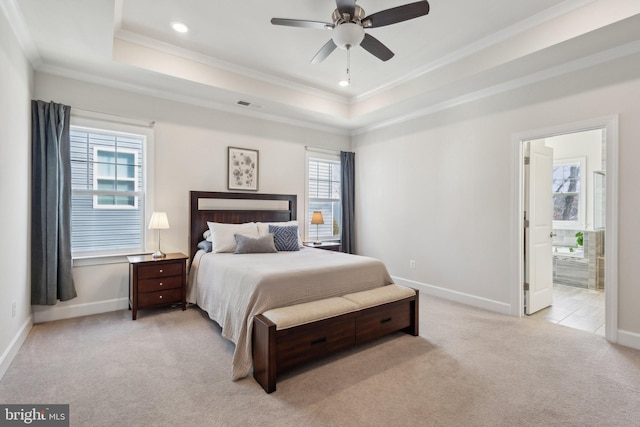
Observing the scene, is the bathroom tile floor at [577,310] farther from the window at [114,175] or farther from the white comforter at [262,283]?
the window at [114,175]

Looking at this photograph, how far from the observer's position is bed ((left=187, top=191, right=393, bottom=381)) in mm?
2467

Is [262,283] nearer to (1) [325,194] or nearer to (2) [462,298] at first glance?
(2) [462,298]

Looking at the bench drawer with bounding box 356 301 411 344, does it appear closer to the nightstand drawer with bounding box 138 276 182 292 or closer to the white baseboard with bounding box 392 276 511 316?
the white baseboard with bounding box 392 276 511 316

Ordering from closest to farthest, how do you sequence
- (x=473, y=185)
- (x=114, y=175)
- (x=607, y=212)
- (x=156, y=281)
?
(x=607, y=212), (x=156, y=281), (x=114, y=175), (x=473, y=185)

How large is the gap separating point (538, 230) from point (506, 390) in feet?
7.98

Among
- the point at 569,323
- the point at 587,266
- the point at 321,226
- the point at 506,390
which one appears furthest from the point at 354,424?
the point at 587,266

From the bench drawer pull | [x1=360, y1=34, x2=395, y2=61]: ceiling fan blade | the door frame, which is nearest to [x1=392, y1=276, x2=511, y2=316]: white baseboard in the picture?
the door frame

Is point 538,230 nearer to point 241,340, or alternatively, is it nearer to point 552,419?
point 552,419

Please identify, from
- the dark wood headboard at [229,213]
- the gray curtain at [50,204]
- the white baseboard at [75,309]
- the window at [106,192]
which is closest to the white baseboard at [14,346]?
the white baseboard at [75,309]

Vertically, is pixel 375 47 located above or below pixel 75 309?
above

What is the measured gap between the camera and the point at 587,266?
497cm

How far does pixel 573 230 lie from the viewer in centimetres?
568

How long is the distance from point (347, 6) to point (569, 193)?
571 cm

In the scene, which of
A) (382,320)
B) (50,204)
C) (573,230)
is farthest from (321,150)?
(573,230)
